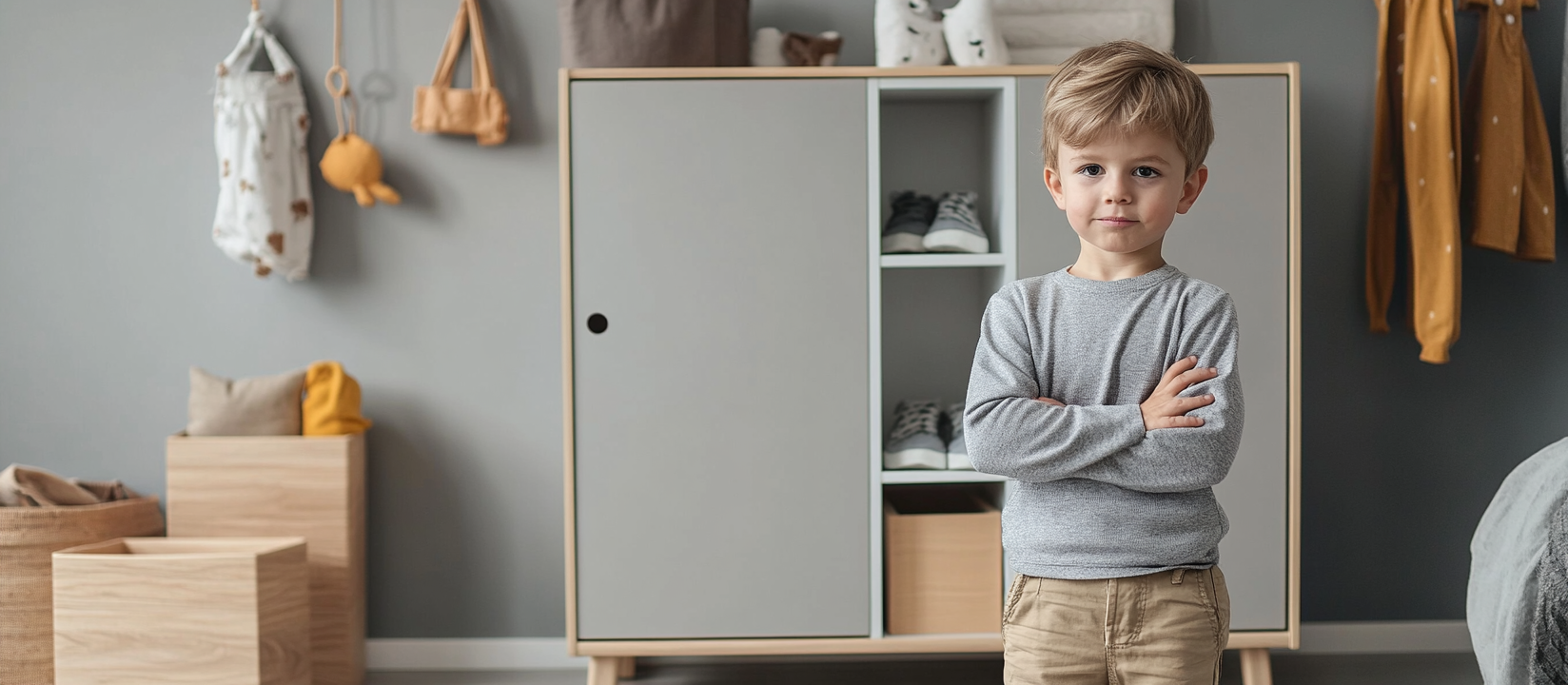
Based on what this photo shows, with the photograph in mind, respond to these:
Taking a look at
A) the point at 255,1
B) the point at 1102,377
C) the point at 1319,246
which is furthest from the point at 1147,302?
the point at 255,1

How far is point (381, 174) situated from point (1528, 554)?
6.86ft

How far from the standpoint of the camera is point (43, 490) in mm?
1877

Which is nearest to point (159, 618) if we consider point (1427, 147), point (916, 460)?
point (916, 460)

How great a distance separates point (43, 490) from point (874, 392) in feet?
5.25

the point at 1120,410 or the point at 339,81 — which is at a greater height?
the point at 339,81

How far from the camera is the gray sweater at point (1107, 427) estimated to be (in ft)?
3.05

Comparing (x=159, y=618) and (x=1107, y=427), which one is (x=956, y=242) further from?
(x=159, y=618)

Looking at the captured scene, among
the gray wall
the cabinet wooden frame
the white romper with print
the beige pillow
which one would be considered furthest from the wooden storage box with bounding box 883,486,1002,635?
the white romper with print

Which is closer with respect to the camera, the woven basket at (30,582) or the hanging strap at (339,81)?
the woven basket at (30,582)

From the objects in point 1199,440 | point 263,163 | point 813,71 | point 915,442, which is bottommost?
point 915,442

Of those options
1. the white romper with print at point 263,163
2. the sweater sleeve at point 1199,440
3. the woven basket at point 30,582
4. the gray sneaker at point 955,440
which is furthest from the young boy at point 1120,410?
the woven basket at point 30,582

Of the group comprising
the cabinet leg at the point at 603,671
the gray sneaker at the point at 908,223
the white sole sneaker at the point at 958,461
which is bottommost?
the cabinet leg at the point at 603,671

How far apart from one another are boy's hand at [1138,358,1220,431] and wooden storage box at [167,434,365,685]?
1.59 meters

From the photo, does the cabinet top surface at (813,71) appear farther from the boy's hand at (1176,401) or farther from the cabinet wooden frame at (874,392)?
the boy's hand at (1176,401)
